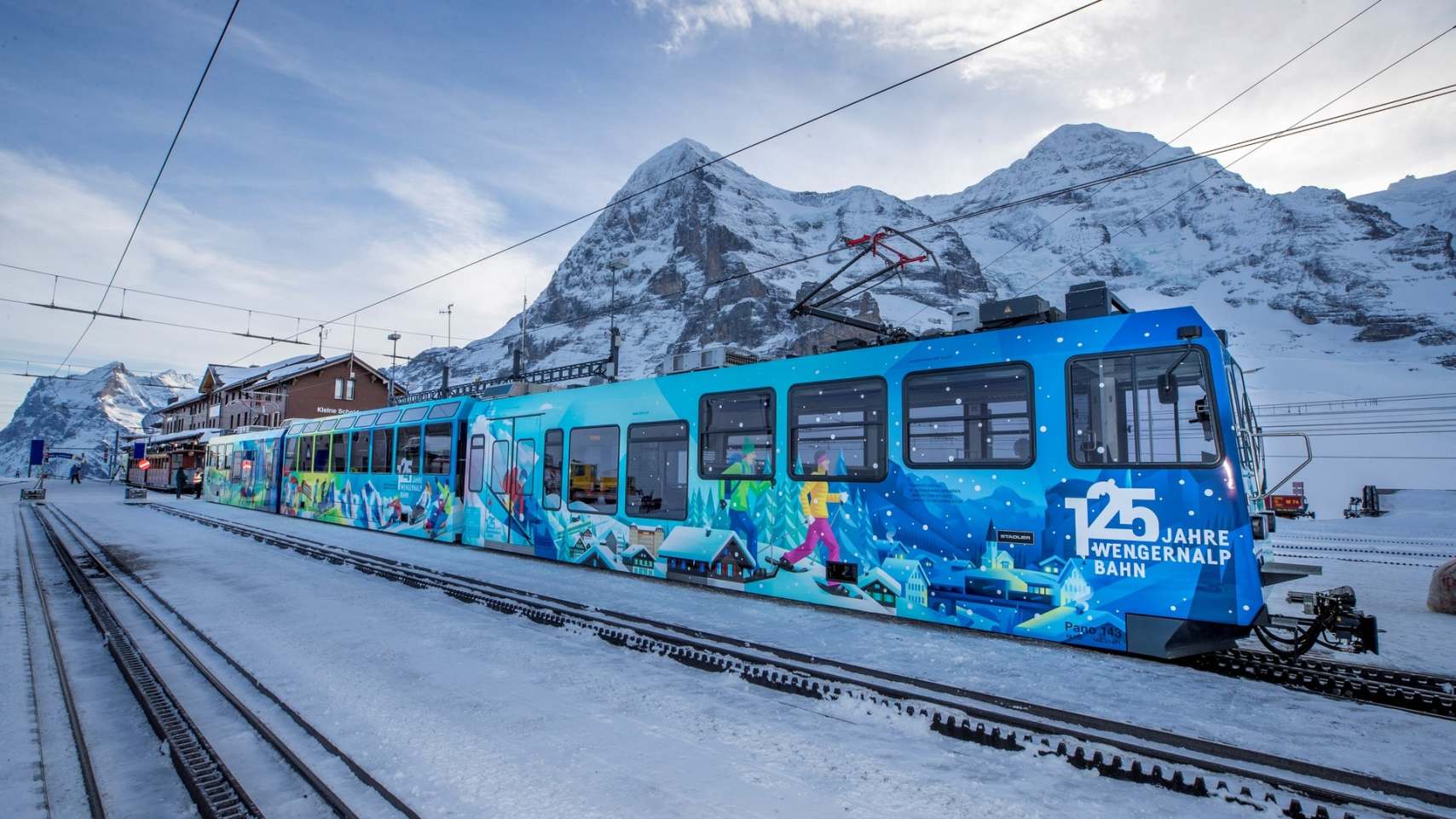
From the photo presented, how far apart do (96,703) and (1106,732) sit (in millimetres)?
7384

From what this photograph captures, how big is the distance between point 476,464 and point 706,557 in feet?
23.7

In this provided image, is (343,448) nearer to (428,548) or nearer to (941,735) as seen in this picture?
(428,548)

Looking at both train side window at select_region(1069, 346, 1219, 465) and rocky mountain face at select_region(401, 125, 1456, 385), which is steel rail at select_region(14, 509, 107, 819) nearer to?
train side window at select_region(1069, 346, 1219, 465)

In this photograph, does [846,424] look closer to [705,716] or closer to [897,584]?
[897,584]

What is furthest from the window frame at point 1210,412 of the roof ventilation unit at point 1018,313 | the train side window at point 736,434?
the train side window at point 736,434

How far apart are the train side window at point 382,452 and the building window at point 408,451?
1.34 ft

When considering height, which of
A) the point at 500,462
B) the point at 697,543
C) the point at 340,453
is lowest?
the point at 697,543

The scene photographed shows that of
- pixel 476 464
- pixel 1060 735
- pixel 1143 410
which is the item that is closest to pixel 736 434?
pixel 1143 410

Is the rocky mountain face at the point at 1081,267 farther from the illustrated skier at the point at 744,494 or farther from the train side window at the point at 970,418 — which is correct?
the train side window at the point at 970,418

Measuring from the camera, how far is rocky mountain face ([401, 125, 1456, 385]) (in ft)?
416

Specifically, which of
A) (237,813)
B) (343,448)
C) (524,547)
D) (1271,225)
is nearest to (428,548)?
(524,547)

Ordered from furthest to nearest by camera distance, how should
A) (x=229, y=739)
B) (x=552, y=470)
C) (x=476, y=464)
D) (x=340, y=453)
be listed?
(x=340, y=453) → (x=476, y=464) → (x=552, y=470) → (x=229, y=739)

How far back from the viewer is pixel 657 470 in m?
10.5

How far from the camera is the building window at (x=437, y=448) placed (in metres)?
15.4
